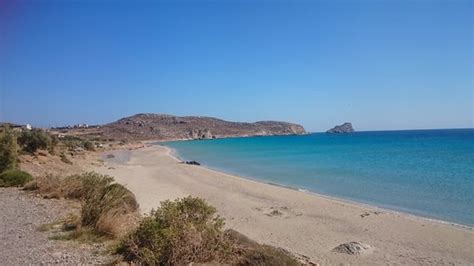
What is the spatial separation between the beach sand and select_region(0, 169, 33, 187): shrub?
4662 mm

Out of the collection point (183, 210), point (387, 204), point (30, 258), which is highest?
point (183, 210)

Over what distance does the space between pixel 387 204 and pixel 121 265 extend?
49.4ft

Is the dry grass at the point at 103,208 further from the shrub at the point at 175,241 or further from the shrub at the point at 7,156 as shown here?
the shrub at the point at 7,156

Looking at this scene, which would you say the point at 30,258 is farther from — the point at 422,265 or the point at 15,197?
the point at 422,265

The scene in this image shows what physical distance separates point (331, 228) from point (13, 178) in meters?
12.3

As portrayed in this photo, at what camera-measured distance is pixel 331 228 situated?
1314 centimetres

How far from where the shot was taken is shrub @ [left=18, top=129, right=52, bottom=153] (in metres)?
27.4

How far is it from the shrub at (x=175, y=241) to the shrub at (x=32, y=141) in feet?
81.2

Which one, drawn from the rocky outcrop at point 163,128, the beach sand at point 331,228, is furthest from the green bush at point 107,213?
the rocky outcrop at point 163,128

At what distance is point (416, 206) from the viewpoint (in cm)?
1700

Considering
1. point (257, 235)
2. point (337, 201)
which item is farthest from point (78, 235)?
point (337, 201)

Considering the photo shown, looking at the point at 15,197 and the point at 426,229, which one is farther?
the point at 426,229

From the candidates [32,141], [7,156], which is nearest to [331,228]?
[7,156]

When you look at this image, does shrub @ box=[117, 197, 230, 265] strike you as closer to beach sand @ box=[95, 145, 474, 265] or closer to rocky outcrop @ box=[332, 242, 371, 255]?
beach sand @ box=[95, 145, 474, 265]
